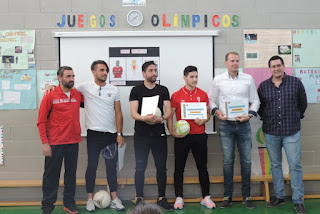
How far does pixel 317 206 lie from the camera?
376 cm

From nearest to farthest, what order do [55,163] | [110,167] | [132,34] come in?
[55,163] → [110,167] → [132,34]

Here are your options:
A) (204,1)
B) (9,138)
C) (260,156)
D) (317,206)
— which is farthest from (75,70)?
(317,206)

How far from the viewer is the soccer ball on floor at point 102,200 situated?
369 cm

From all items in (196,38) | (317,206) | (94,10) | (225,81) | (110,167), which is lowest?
(317,206)

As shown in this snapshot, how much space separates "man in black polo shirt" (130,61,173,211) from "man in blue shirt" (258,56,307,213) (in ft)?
3.72

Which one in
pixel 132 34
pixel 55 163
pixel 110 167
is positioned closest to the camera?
pixel 55 163

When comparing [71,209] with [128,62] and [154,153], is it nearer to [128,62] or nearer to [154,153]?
[154,153]

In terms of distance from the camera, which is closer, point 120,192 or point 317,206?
point 317,206

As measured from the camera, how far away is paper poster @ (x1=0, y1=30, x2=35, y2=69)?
4.03m

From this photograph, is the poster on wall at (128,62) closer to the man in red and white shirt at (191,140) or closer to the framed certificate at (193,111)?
the man in red and white shirt at (191,140)

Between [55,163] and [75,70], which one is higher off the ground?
[75,70]

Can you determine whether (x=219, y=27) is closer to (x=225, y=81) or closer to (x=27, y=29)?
(x=225, y=81)

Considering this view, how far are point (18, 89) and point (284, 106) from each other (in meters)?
3.12

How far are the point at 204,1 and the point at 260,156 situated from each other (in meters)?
2.05
